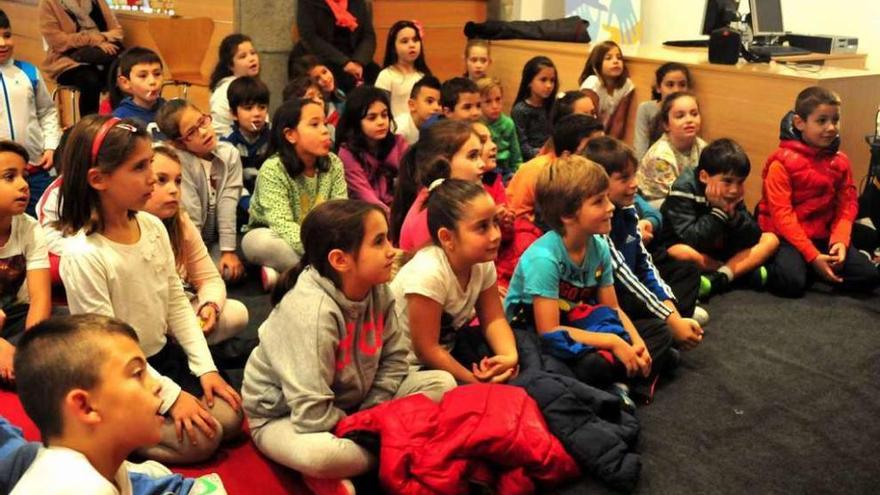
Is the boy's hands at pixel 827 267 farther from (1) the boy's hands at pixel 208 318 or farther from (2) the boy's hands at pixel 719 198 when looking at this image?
(1) the boy's hands at pixel 208 318

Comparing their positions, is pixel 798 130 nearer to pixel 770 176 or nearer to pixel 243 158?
pixel 770 176

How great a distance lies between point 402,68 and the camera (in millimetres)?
4711

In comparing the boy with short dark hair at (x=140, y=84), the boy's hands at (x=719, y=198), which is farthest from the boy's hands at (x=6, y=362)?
the boy's hands at (x=719, y=198)

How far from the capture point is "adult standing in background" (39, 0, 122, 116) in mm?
4672

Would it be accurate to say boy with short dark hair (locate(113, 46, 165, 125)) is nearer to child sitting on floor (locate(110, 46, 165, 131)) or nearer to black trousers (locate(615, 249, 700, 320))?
child sitting on floor (locate(110, 46, 165, 131))

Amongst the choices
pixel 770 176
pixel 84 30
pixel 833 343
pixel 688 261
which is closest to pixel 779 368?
pixel 833 343

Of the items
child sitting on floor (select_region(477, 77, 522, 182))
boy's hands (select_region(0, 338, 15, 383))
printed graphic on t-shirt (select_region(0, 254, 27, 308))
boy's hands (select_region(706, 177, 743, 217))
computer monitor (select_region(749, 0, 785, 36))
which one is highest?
computer monitor (select_region(749, 0, 785, 36))

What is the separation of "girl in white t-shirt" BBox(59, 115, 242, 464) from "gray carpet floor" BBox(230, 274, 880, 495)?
2.34 feet

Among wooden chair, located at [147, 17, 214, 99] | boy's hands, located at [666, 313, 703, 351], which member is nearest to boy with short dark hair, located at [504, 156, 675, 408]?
boy's hands, located at [666, 313, 703, 351]

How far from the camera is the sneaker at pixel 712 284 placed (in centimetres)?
310

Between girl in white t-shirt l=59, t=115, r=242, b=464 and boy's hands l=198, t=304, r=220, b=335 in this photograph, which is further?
boy's hands l=198, t=304, r=220, b=335

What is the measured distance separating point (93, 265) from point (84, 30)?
3347mm

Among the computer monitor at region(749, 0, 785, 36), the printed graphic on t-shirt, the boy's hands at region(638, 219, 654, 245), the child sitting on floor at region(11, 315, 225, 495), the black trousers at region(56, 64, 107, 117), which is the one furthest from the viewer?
the black trousers at region(56, 64, 107, 117)

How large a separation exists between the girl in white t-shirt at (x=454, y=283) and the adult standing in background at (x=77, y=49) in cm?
322
